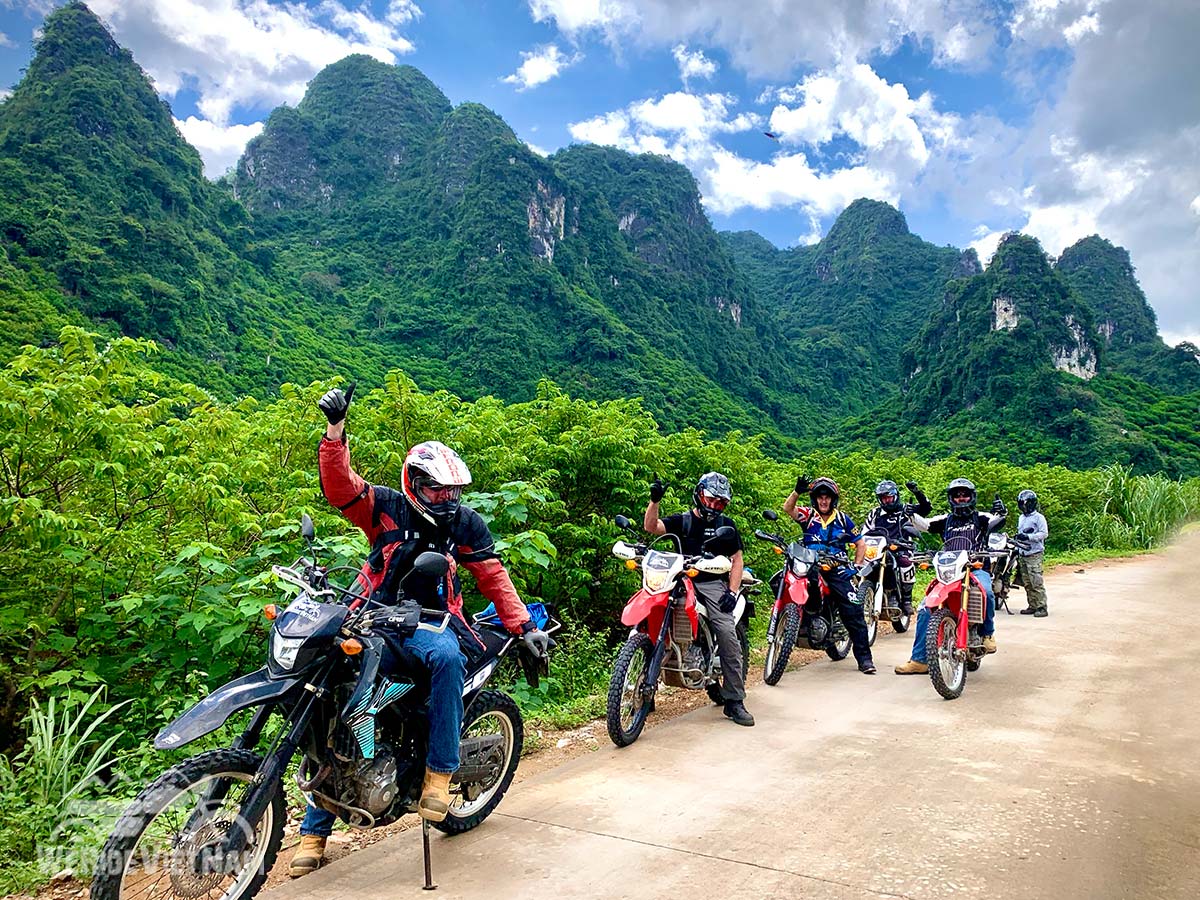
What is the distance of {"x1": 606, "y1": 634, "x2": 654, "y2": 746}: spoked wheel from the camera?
4.88m

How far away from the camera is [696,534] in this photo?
5.78 metres

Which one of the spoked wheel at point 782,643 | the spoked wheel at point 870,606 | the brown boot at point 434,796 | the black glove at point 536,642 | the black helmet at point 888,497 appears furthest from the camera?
the black helmet at point 888,497

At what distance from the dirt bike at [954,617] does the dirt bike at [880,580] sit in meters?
1.44

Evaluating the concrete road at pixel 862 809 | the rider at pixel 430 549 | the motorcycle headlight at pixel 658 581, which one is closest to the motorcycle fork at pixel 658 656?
the motorcycle headlight at pixel 658 581

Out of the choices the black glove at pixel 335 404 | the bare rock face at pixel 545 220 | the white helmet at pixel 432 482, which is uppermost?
the bare rock face at pixel 545 220

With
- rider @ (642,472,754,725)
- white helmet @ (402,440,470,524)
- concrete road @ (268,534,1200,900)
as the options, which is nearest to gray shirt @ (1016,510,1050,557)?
concrete road @ (268,534,1200,900)

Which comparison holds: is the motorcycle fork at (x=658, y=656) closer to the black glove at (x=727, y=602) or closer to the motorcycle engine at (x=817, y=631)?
the black glove at (x=727, y=602)

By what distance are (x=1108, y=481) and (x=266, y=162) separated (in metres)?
131

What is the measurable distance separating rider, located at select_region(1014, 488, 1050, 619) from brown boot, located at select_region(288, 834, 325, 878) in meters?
10.0

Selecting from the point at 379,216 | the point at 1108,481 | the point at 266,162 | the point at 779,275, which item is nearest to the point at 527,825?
the point at 1108,481

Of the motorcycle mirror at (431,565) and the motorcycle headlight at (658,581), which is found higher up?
the motorcycle mirror at (431,565)

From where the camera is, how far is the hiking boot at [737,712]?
5516mm

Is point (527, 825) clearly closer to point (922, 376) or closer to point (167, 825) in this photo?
point (167, 825)

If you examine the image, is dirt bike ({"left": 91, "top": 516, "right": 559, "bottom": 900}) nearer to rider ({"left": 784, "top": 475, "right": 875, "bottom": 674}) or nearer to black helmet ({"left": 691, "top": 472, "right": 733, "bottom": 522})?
black helmet ({"left": 691, "top": 472, "right": 733, "bottom": 522})
